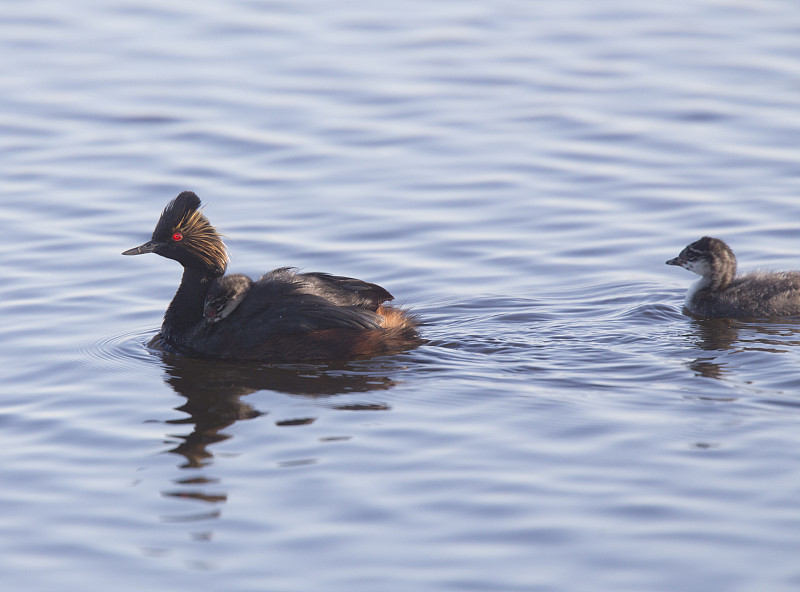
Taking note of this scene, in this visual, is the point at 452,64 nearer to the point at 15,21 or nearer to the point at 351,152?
the point at 351,152

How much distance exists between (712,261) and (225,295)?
4.15 m

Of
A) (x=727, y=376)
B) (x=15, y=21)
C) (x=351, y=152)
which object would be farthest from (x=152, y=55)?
(x=727, y=376)

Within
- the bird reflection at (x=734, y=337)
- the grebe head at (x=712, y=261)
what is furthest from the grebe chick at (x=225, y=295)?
the grebe head at (x=712, y=261)

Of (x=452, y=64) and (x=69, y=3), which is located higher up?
(x=69, y=3)

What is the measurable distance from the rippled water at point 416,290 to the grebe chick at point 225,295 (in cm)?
46

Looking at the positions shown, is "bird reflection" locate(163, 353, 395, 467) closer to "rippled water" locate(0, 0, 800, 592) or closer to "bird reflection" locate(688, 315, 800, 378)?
"rippled water" locate(0, 0, 800, 592)

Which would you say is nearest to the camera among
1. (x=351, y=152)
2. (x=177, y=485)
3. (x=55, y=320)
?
(x=177, y=485)

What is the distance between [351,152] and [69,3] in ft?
28.8

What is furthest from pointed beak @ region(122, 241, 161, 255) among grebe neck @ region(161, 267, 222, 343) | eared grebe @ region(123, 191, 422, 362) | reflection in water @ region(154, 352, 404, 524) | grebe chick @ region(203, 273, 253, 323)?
reflection in water @ region(154, 352, 404, 524)

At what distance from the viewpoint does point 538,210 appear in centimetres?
1311

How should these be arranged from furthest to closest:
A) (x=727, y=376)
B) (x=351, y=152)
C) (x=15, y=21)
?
(x=15, y=21), (x=351, y=152), (x=727, y=376)

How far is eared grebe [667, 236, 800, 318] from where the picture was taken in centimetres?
1037

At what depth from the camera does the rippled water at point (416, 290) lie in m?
6.74

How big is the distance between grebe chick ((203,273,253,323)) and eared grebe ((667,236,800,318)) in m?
3.80
